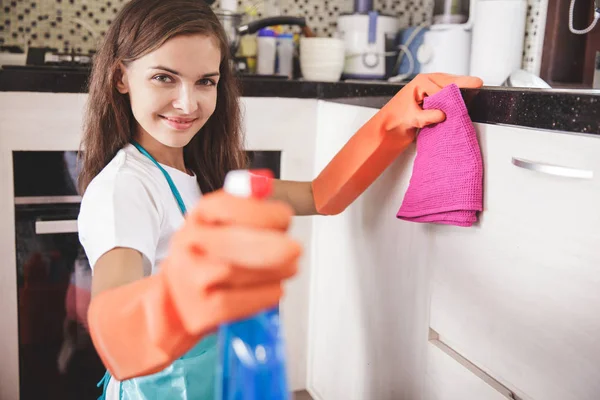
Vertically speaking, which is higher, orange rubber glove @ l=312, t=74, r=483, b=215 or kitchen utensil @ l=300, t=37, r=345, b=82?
kitchen utensil @ l=300, t=37, r=345, b=82

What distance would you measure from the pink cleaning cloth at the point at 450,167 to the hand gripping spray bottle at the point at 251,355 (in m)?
0.51

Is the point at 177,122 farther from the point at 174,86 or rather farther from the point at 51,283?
the point at 51,283

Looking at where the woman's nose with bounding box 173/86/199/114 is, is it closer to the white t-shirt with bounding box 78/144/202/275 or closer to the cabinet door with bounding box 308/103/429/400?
the white t-shirt with bounding box 78/144/202/275

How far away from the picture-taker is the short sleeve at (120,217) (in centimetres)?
80

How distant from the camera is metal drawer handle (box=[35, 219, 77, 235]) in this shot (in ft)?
4.66

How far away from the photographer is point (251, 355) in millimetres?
449

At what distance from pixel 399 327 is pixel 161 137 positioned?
0.52m

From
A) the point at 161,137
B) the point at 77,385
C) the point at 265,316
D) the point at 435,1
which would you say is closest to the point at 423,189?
the point at 161,137

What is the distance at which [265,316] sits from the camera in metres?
0.48

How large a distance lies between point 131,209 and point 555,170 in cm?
53

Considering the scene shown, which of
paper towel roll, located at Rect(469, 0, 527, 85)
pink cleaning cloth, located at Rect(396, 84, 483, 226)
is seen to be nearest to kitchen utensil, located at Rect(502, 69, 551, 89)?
paper towel roll, located at Rect(469, 0, 527, 85)

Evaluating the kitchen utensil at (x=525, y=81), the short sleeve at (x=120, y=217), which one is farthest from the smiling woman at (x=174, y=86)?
the kitchen utensil at (x=525, y=81)

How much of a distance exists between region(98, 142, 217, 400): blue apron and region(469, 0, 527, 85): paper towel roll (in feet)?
3.21

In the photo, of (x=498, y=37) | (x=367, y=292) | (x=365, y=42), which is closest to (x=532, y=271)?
(x=367, y=292)
